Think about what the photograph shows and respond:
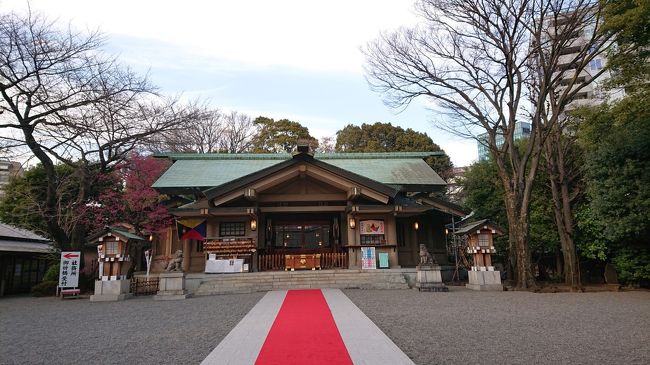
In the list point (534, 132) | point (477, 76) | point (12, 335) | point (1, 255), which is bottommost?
point (12, 335)

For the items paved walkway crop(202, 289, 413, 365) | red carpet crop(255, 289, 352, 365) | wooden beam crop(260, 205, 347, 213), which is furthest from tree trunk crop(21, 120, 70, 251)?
red carpet crop(255, 289, 352, 365)

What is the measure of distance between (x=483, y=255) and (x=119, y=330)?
37.4ft

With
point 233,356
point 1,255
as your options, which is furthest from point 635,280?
point 1,255

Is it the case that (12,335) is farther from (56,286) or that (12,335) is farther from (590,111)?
(590,111)

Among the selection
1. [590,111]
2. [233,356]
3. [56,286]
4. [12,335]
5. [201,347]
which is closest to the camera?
[233,356]

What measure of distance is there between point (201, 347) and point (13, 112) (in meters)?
11.4

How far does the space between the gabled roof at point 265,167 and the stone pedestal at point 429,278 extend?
4937 mm

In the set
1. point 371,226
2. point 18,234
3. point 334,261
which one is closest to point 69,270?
point 18,234

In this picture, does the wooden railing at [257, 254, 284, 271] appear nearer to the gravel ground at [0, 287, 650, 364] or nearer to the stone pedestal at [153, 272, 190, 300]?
the stone pedestal at [153, 272, 190, 300]

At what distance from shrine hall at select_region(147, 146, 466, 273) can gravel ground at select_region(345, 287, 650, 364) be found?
187 inches

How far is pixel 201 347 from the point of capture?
5.61 metres

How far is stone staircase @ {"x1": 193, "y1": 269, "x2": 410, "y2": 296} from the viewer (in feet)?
42.1

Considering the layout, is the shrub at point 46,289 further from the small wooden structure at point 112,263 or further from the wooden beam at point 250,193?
the wooden beam at point 250,193

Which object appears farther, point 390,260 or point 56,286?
point 390,260
